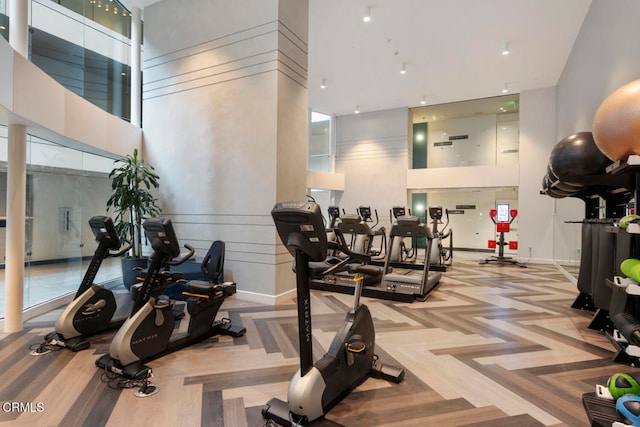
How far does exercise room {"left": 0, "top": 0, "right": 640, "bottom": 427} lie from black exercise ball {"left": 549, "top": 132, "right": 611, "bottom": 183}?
2 centimetres

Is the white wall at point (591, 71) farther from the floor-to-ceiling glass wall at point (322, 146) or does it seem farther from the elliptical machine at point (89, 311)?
the floor-to-ceiling glass wall at point (322, 146)

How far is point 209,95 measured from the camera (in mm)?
5418

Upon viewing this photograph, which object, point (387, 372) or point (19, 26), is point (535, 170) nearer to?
point (387, 372)

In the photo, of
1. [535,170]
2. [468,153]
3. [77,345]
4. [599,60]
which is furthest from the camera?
[468,153]

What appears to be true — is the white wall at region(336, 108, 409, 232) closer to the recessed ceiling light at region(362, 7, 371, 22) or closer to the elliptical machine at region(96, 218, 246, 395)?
the recessed ceiling light at region(362, 7, 371, 22)

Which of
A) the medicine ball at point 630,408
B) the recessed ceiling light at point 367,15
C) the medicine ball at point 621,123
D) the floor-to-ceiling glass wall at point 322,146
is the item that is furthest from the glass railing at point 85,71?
the floor-to-ceiling glass wall at point 322,146

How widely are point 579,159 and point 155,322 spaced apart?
4517 millimetres

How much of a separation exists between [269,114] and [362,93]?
18.7 feet

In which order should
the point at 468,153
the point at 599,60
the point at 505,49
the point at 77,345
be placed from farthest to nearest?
the point at 468,153 < the point at 505,49 < the point at 599,60 < the point at 77,345

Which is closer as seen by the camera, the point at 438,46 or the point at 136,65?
the point at 136,65

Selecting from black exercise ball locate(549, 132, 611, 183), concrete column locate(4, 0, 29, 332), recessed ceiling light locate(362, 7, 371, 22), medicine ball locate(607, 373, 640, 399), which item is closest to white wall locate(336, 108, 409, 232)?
recessed ceiling light locate(362, 7, 371, 22)

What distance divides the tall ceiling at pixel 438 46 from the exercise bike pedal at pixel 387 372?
5588 millimetres

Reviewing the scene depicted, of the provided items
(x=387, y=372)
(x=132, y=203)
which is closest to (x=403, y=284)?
(x=387, y=372)

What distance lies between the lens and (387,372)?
103 inches
